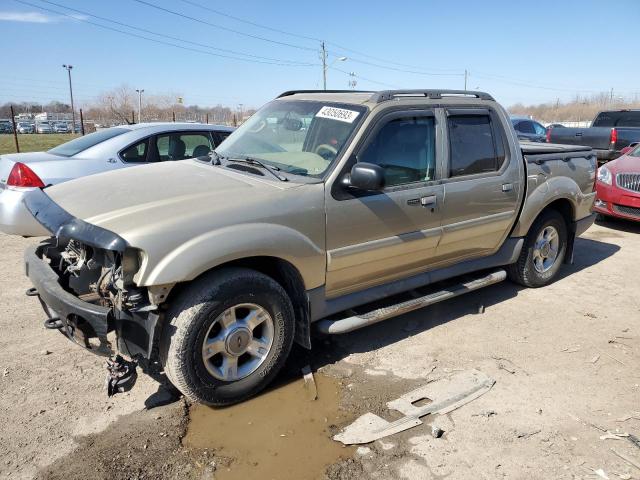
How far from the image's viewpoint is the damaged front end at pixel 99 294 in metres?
2.75

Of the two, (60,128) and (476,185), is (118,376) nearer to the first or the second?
(476,185)

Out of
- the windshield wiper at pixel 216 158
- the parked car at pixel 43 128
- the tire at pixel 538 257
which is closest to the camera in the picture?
the windshield wiper at pixel 216 158

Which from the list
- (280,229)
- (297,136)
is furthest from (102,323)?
(297,136)

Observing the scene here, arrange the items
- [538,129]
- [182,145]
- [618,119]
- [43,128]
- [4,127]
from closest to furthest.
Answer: [182,145] < [618,119] < [538,129] < [4,127] < [43,128]

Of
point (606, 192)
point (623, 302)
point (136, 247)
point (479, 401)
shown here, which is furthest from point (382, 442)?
point (606, 192)

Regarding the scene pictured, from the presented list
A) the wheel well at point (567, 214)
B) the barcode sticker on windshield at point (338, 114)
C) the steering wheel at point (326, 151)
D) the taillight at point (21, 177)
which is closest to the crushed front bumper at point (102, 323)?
the steering wheel at point (326, 151)

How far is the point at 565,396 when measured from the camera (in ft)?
11.2

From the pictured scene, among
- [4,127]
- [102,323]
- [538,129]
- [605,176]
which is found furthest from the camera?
[4,127]

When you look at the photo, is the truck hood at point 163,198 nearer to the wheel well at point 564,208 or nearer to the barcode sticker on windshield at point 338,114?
the barcode sticker on windshield at point 338,114

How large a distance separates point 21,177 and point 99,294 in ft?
10.9

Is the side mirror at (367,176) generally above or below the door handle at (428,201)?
above

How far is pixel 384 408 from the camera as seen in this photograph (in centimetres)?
324

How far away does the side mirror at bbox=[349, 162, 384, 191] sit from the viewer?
325 cm

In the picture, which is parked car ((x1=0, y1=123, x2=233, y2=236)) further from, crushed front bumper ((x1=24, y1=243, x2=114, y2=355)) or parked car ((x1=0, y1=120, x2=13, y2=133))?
parked car ((x1=0, y1=120, x2=13, y2=133))
